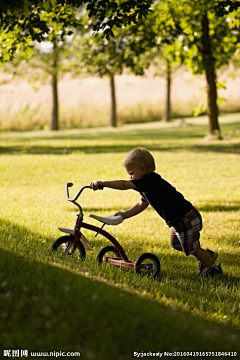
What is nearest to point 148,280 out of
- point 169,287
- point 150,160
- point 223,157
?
point 169,287

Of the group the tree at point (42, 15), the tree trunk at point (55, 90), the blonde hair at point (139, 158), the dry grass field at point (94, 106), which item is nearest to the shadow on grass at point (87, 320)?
the blonde hair at point (139, 158)

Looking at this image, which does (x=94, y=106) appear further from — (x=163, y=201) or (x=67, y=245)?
(x=163, y=201)

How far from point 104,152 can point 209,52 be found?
6.26 metres

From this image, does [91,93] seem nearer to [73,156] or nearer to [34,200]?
[73,156]

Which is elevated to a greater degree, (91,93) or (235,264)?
(91,93)

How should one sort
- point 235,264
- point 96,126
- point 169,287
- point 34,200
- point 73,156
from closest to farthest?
point 169,287 < point 235,264 < point 34,200 < point 73,156 < point 96,126

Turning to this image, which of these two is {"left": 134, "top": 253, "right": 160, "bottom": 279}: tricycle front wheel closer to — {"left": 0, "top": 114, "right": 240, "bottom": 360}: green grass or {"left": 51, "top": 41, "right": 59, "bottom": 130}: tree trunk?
{"left": 0, "top": 114, "right": 240, "bottom": 360}: green grass

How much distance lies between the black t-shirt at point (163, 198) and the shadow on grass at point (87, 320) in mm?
1320

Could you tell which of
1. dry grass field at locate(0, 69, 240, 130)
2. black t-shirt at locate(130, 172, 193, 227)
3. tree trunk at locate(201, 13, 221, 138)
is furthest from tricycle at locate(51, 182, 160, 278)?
dry grass field at locate(0, 69, 240, 130)

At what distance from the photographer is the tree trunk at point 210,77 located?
18.2 m

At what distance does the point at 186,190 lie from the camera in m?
11.2

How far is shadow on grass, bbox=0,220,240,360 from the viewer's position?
3029 mm

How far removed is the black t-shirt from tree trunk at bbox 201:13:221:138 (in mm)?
13950

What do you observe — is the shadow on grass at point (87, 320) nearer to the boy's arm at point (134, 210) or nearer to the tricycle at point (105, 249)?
the tricycle at point (105, 249)
